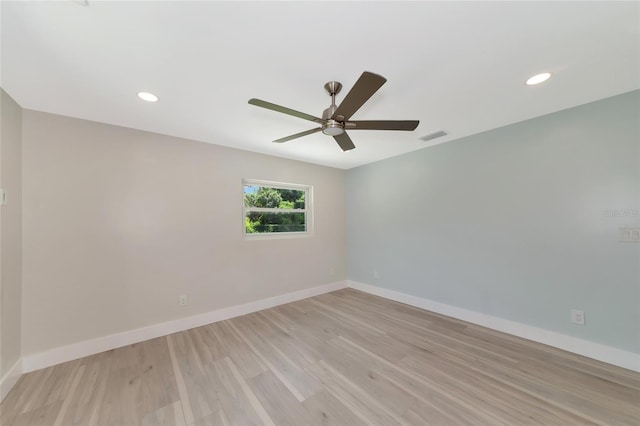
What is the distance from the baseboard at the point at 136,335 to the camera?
2.04 m

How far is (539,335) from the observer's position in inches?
93.7

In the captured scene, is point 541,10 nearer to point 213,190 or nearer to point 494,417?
point 494,417

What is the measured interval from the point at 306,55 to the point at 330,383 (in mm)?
2437

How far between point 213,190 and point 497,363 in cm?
365

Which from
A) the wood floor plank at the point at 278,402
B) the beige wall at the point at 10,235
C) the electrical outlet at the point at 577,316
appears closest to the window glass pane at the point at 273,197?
the beige wall at the point at 10,235

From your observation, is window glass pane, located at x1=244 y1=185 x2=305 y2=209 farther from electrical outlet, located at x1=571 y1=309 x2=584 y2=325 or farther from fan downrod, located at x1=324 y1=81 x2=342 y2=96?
electrical outlet, located at x1=571 y1=309 x2=584 y2=325

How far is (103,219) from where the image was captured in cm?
235

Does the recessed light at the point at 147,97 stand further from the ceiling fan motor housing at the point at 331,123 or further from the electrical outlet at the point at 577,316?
the electrical outlet at the point at 577,316

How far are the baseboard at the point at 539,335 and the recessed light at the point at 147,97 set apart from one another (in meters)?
3.98

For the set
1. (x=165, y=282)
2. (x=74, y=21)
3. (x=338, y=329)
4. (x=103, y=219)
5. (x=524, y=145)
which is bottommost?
(x=338, y=329)

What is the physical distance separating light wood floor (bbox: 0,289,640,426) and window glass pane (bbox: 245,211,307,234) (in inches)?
58.5

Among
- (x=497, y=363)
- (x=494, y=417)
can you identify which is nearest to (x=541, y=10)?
(x=494, y=417)

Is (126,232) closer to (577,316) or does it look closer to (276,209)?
(276,209)

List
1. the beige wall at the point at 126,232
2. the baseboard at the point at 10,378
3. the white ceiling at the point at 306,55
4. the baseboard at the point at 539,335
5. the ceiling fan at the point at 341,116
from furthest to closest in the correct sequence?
1. the beige wall at the point at 126,232
2. the baseboard at the point at 539,335
3. the baseboard at the point at 10,378
4. the ceiling fan at the point at 341,116
5. the white ceiling at the point at 306,55
